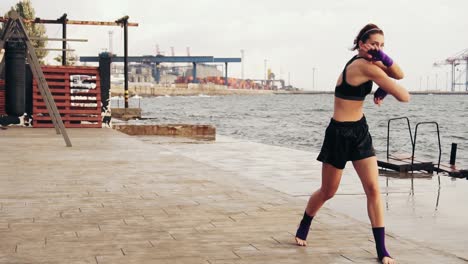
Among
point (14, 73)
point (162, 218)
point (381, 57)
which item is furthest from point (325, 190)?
point (14, 73)

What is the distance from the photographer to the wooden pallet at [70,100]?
23484mm

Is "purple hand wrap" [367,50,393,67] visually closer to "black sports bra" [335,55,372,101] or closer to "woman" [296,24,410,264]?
"woman" [296,24,410,264]

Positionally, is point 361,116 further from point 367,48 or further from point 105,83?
point 105,83

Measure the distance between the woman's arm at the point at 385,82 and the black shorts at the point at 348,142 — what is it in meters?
0.38

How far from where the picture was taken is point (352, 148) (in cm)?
575

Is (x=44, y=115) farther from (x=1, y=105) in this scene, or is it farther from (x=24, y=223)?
(x=24, y=223)

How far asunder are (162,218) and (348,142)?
2.35 metres

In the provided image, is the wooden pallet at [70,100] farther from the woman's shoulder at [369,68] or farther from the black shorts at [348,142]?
the woman's shoulder at [369,68]

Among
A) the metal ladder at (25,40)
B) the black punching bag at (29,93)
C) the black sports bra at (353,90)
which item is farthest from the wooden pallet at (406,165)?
the black punching bag at (29,93)

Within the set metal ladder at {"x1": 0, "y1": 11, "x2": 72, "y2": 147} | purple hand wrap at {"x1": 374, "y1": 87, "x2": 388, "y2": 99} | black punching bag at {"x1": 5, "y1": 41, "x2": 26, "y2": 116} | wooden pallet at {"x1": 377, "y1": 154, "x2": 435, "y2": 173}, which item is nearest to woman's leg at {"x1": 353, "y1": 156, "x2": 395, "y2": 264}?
purple hand wrap at {"x1": 374, "y1": 87, "x2": 388, "y2": 99}

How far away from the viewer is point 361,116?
19.0 feet

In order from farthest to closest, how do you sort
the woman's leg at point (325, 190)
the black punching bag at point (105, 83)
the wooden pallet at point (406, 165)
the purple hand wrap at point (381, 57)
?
the black punching bag at point (105, 83), the wooden pallet at point (406, 165), the woman's leg at point (325, 190), the purple hand wrap at point (381, 57)

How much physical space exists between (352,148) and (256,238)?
121cm

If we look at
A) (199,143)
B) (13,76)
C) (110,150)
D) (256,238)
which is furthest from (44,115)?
(256,238)
